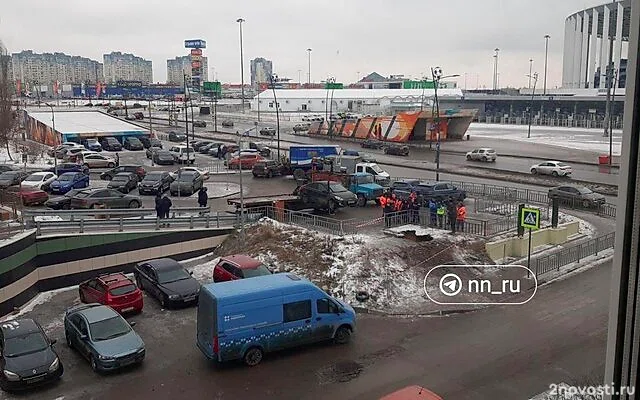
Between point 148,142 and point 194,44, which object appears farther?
point 194,44

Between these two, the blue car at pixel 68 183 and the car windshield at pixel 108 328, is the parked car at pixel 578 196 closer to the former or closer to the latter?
the car windshield at pixel 108 328

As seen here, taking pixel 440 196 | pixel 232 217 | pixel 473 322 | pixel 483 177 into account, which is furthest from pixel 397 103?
pixel 473 322

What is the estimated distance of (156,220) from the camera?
20422 mm

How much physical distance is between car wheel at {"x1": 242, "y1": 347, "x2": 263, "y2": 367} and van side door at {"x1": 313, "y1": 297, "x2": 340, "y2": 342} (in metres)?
1.31

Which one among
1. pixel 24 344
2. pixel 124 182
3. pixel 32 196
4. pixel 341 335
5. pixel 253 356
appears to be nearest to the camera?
pixel 24 344

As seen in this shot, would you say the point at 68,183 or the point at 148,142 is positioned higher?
the point at 148,142

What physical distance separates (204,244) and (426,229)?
7.66m

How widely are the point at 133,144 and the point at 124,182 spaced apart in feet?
76.6

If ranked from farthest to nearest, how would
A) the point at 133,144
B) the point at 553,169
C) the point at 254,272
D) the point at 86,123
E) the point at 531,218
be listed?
the point at 86,123 → the point at 133,144 → the point at 553,169 → the point at 531,218 → the point at 254,272

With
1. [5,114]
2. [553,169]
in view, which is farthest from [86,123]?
[553,169]

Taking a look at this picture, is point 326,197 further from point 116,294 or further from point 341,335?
point 341,335

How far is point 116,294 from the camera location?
1515 cm

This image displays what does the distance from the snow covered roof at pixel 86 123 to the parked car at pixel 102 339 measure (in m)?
43.0

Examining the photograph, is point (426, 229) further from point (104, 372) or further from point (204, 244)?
point (104, 372)
